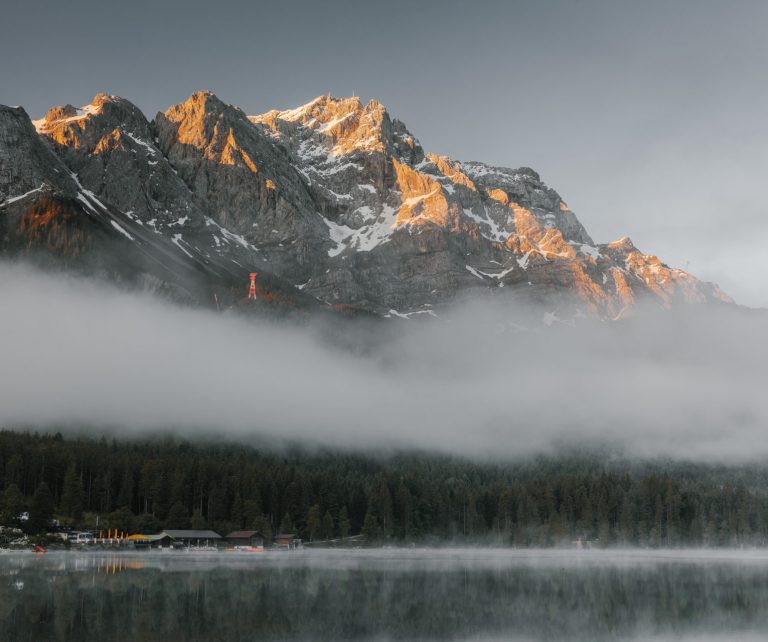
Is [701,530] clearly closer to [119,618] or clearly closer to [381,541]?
[381,541]

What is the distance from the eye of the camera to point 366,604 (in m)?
64.9

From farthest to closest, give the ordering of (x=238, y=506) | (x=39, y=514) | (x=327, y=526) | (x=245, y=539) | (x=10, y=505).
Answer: (x=327, y=526), (x=238, y=506), (x=245, y=539), (x=39, y=514), (x=10, y=505)

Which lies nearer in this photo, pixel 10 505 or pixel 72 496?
pixel 10 505

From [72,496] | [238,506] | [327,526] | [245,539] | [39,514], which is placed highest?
[72,496]

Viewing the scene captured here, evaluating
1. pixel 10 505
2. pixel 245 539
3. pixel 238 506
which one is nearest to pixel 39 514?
pixel 10 505

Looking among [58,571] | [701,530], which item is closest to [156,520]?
[58,571]

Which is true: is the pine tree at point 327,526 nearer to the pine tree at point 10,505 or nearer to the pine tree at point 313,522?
the pine tree at point 313,522

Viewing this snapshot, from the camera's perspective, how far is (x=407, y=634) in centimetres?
5159

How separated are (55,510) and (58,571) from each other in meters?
76.3

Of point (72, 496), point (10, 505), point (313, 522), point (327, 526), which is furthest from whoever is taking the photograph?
point (327, 526)

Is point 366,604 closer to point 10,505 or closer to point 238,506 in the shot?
point 10,505

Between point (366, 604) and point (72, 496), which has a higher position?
point (72, 496)

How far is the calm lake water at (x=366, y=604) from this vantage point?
51.7 m

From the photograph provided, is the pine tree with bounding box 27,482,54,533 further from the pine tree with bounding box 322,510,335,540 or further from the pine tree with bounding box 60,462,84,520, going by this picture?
the pine tree with bounding box 322,510,335,540
